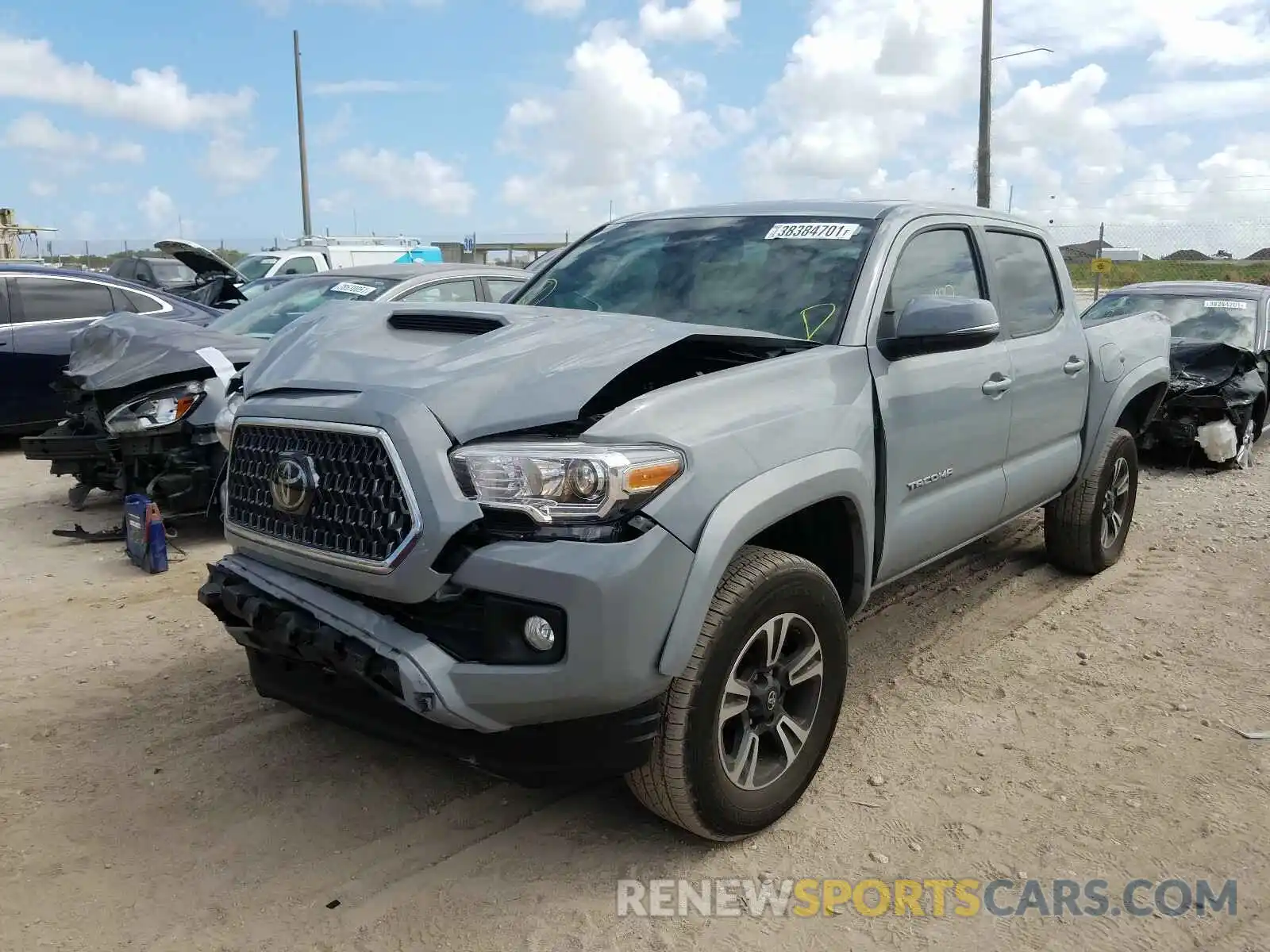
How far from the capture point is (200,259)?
11.0 metres

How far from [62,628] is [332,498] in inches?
113

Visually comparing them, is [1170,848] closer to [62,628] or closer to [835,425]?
[835,425]

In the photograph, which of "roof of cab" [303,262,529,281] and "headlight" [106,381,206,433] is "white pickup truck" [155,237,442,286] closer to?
"roof of cab" [303,262,529,281]

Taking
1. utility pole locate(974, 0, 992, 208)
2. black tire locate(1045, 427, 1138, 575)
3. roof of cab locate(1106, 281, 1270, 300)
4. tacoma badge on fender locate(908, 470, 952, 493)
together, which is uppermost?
utility pole locate(974, 0, 992, 208)

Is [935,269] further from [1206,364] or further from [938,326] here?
[1206,364]

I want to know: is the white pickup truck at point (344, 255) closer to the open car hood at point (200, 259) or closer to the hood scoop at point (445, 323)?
the open car hood at point (200, 259)

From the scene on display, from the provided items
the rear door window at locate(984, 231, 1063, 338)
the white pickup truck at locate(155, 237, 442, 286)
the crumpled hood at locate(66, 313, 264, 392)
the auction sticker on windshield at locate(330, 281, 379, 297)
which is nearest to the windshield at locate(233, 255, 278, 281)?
the white pickup truck at locate(155, 237, 442, 286)

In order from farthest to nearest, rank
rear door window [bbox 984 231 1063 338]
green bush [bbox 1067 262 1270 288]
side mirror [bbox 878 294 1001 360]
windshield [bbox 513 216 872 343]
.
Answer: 1. green bush [bbox 1067 262 1270 288]
2. rear door window [bbox 984 231 1063 338]
3. windshield [bbox 513 216 872 343]
4. side mirror [bbox 878 294 1001 360]

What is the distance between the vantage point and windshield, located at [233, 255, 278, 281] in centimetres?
1708

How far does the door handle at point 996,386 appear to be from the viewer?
415cm

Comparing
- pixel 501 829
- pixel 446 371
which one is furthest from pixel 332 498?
pixel 501 829

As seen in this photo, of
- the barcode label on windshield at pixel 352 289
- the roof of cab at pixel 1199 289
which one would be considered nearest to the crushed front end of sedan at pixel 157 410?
the barcode label on windshield at pixel 352 289

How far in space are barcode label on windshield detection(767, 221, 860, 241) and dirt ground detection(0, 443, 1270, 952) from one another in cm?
182

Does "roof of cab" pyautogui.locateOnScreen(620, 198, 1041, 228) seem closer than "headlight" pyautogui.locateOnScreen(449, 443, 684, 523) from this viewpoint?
No
